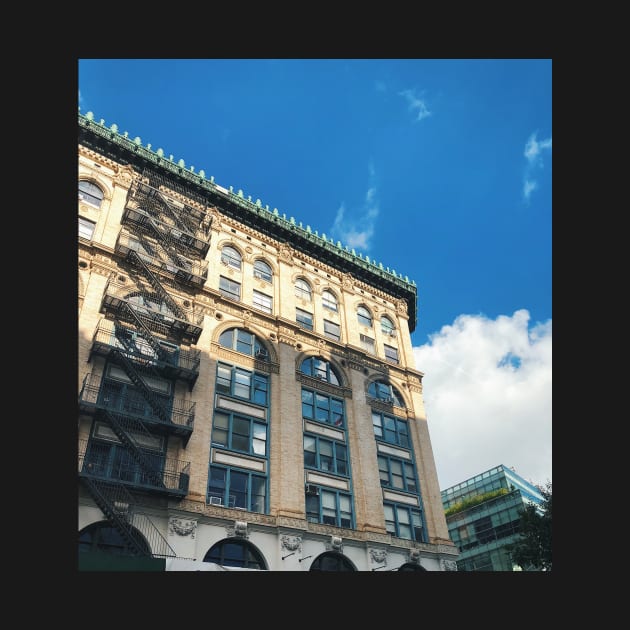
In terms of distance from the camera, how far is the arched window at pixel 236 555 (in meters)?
25.0

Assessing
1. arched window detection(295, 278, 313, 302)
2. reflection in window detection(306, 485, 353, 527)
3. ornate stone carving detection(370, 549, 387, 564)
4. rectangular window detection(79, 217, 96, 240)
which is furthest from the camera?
arched window detection(295, 278, 313, 302)

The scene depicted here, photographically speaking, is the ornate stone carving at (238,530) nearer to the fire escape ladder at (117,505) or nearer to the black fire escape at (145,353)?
the black fire escape at (145,353)

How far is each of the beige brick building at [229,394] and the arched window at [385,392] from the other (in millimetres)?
106

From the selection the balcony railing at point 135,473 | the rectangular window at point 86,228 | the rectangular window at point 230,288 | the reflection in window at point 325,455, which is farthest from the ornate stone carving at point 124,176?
the reflection in window at point 325,455

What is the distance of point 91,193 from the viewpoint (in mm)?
34000

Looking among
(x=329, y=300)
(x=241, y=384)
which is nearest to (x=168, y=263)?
(x=241, y=384)

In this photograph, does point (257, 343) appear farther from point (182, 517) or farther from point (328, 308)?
point (182, 517)

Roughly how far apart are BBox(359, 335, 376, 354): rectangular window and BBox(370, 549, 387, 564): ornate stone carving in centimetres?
1553

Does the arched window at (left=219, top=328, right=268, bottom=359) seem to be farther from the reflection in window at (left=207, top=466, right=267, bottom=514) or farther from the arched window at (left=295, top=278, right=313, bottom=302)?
the reflection in window at (left=207, top=466, right=267, bottom=514)

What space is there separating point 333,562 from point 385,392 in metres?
13.8

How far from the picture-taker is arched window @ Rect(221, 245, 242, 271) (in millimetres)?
37706

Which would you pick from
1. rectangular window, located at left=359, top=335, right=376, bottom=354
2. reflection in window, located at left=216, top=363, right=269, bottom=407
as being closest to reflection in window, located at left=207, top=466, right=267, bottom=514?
reflection in window, located at left=216, top=363, right=269, bottom=407

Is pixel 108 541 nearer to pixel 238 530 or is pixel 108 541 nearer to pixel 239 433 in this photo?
pixel 238 530

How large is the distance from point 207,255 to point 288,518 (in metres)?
18.4
